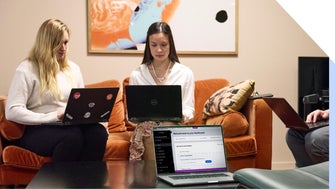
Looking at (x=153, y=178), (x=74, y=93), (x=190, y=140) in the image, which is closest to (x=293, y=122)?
(x=190, y=140)

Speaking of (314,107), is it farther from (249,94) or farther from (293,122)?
(293,122)

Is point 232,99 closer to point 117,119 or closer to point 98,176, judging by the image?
point 117,119

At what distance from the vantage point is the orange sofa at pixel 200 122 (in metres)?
2.50

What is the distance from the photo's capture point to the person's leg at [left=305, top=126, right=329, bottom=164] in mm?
2184

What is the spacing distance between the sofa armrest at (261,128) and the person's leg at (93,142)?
103cm

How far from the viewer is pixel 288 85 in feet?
12.9

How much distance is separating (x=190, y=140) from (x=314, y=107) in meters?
2.40

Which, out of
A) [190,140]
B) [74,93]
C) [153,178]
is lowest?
[153,178]

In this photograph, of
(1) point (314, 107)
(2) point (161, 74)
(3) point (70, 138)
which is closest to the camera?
(3) point (70, 138)

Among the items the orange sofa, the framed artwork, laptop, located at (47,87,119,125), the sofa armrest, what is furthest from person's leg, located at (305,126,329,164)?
the framed artwork

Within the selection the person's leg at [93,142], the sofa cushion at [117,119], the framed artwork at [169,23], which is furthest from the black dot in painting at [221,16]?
the person's leg at [93,142]

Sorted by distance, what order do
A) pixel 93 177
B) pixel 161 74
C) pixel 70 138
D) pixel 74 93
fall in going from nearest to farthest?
pixel 93 177, pixel 74 93, pixel 70 138, pixel 161 74

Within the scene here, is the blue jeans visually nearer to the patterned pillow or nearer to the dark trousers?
the patterned pillow

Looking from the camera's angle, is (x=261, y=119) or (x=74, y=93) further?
(x=261, y=119)
